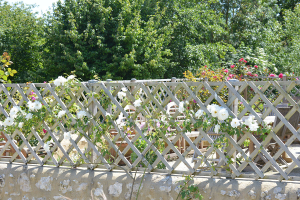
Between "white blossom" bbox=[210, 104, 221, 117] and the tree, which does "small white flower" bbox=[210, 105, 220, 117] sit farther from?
the tree

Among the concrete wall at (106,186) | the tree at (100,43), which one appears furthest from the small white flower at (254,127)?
the tree at (100,43)

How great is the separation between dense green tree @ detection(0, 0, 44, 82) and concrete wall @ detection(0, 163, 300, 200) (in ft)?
32.2

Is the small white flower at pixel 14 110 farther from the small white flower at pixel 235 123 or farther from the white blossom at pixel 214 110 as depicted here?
the small white flower at pixel 235 123

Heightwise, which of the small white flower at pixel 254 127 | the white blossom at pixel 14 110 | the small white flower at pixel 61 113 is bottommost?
the white blossom at pixel 14 110

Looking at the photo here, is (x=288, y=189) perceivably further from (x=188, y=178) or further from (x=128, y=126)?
(x=128, y=126)

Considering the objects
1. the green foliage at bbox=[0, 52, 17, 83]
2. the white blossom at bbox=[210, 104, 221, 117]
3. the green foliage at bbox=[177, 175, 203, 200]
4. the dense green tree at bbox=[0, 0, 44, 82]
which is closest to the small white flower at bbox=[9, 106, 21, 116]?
the green foliage at bbox=[0, 52, 17, 83]

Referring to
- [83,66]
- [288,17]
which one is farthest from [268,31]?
[83,66]

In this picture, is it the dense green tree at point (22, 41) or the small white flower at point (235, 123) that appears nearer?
the small white flower at point (235, 123)

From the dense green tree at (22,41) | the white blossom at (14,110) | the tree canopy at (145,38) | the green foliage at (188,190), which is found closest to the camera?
the green foliage at (188,190)

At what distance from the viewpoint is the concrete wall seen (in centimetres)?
232

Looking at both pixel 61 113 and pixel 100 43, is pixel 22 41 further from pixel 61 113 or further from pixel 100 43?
pixel 61 113

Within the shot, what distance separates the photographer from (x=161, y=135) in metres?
2.62

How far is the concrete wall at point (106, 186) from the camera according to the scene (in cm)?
232

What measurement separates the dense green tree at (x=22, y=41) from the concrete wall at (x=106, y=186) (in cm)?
982
